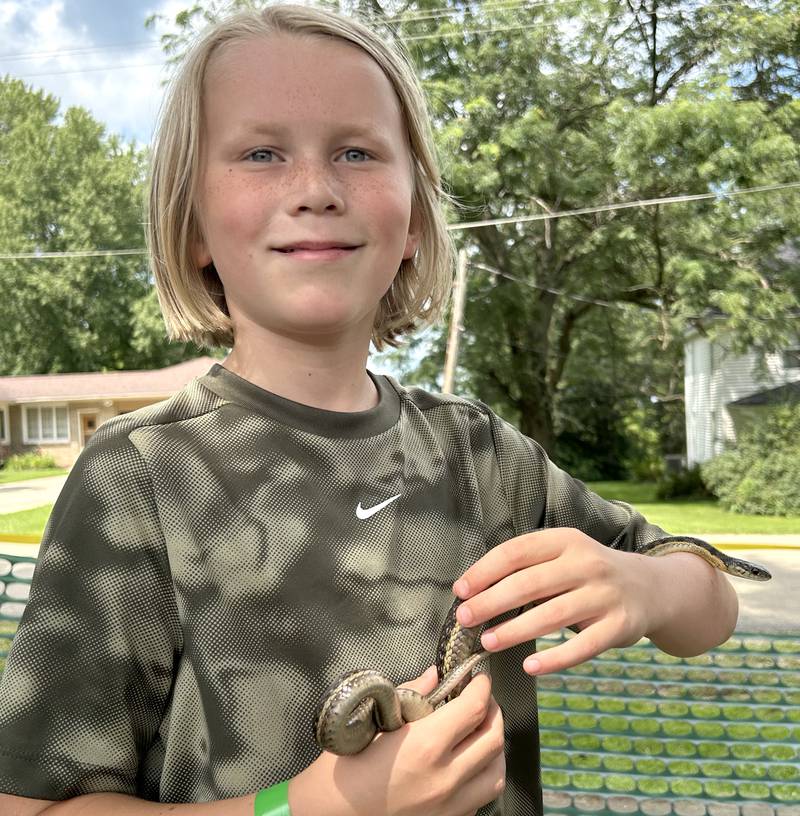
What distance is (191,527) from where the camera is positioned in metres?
1.00

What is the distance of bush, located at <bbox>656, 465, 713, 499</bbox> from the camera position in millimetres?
23938

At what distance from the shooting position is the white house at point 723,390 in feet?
74.2

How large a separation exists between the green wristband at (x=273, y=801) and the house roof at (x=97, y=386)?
31455mm

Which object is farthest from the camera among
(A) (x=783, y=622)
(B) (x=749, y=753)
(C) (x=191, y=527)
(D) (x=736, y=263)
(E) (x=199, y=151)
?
(D) (x=736, y=263)

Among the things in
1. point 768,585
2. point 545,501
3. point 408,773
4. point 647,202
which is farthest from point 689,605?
point 647,202

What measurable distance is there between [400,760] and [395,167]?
72 centimetres

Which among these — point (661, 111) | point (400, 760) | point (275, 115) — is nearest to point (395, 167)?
point (275, 115)

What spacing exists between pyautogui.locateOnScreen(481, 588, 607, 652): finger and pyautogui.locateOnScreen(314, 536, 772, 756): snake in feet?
0.14

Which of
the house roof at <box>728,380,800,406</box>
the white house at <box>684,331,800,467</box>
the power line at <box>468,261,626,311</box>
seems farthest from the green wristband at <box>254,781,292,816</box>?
the house roof at <box>728,380,800,406</box>

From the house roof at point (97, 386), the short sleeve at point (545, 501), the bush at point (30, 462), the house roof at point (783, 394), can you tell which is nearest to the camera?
the short sleeve at point (545, 501)

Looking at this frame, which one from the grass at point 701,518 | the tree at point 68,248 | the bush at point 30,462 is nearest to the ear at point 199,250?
the grass at point 701,518

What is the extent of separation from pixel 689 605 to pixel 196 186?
873 millimetres

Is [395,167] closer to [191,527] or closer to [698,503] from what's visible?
[191,527]

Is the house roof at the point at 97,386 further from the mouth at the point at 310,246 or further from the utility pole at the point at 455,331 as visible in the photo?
the mouth at the point at 310,246
